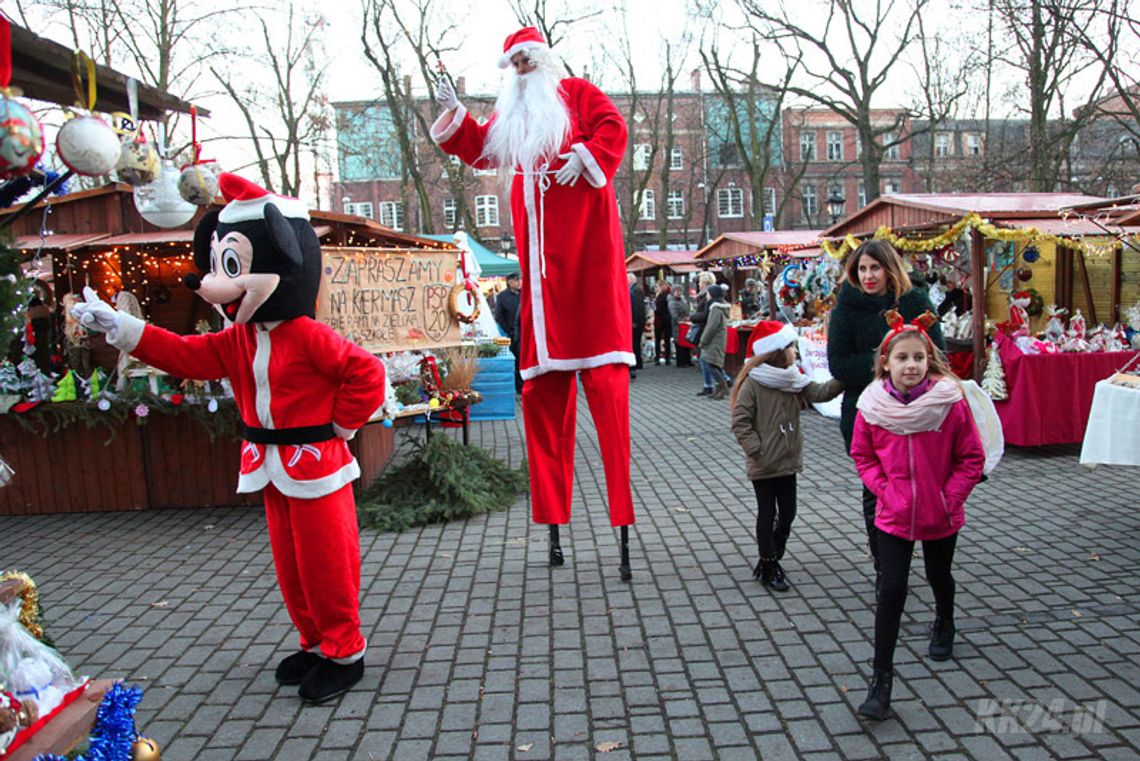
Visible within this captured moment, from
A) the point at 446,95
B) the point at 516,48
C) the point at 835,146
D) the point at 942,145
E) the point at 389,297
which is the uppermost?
the point at 835,146

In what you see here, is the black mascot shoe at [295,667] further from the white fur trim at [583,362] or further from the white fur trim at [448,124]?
the white fur trim at [448,124]

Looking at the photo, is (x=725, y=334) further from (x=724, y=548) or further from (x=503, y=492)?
(x=724, y=548)

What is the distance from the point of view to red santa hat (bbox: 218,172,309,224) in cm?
347

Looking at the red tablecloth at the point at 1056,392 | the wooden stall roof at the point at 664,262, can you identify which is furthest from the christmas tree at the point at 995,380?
the wooden stall roof at the point at 664,262

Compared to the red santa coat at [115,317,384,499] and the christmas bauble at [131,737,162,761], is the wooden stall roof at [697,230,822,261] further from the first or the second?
Answer: the christmas bauble at [131,737,162,761]

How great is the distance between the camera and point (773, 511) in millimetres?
4477

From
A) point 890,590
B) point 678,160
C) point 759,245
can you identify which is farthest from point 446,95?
point 678,160

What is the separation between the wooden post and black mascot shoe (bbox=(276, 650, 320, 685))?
7.16 m

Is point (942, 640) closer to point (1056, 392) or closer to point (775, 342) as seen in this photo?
point (775, 342)

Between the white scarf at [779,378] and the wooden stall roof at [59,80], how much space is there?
9.83 ft

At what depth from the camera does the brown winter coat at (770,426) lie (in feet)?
14.3

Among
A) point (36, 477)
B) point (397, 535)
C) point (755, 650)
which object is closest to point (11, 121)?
point (755, 650)

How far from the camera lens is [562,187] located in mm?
4500

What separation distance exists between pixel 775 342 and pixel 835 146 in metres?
50.9
